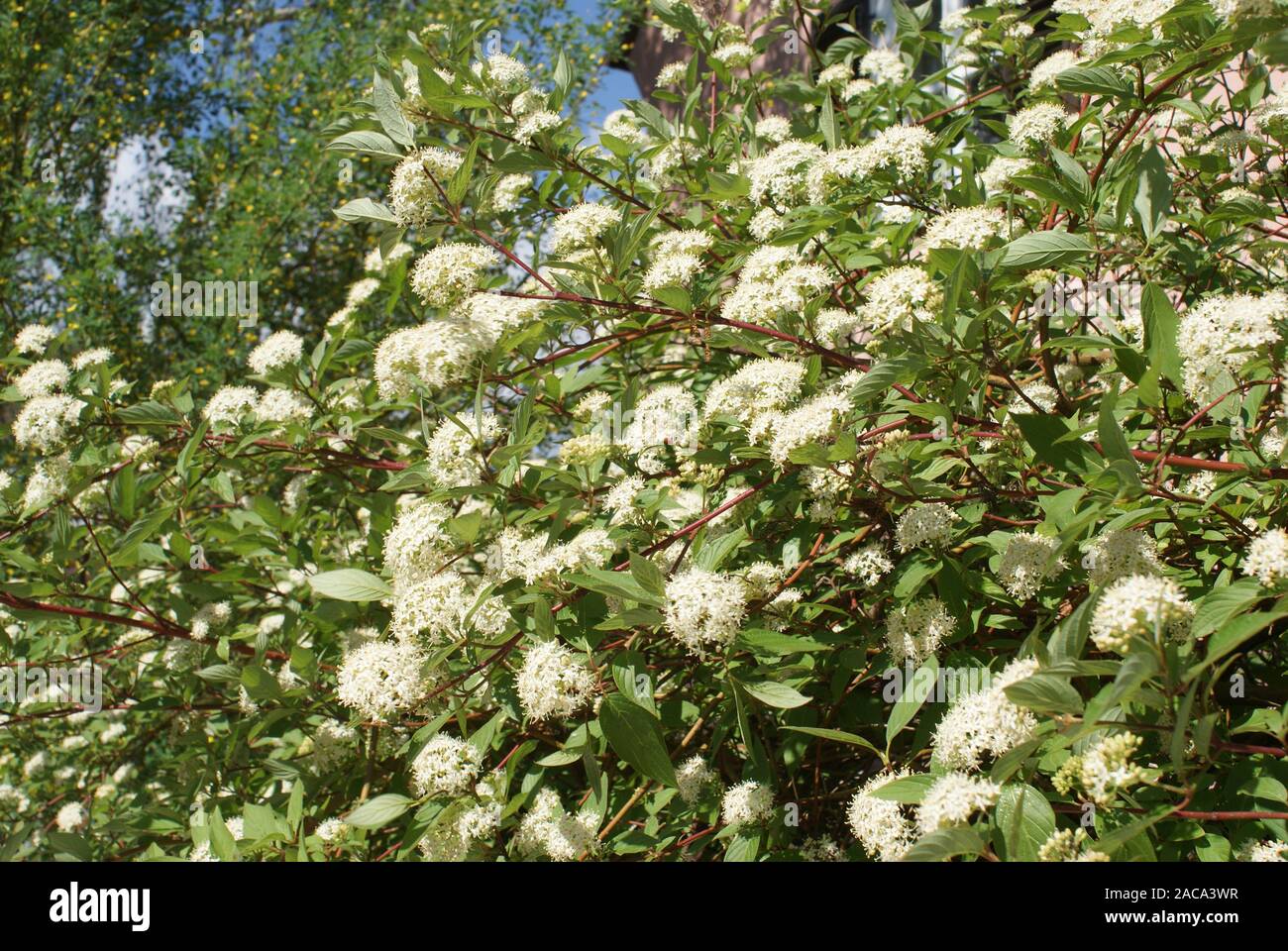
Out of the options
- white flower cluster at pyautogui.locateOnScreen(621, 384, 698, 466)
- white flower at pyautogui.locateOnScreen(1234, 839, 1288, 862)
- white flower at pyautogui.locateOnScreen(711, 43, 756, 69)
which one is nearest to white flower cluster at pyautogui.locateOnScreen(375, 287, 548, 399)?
white flower cluster at pyautogui.locateOnScreen(621, 384, 698, 466)

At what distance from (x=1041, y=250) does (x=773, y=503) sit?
0.75 meters

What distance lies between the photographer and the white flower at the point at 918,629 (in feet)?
5.77

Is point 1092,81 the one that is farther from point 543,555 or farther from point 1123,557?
point 543,555

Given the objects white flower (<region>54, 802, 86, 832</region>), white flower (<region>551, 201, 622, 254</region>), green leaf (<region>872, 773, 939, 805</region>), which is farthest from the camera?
white flower (<region>54, 802, 86, 832</region>)

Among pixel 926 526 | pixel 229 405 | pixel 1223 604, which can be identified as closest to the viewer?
pixel 1223 604

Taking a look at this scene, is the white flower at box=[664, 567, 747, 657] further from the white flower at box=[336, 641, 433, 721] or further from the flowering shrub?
the white flower at box=[336, 641, 433, 721]

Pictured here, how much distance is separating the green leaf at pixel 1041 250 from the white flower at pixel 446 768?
1372 millimetres

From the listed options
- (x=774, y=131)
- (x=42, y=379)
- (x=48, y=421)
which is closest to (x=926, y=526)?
(x=774, y=131)

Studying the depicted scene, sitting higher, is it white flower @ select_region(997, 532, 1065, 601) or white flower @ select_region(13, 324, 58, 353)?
white flower @ select_region(13, 324, 58, 353)

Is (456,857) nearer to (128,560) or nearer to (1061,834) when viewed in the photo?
(1061,834)

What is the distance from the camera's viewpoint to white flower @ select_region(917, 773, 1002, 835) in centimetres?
135

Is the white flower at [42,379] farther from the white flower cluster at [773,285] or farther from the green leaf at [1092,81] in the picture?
the green leaf at [1092,81]

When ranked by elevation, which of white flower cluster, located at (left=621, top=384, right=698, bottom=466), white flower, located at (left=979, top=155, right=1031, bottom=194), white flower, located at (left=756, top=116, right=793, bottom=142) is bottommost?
white flower cluster, located at (left=621, top=384, right=698, bottom=466)

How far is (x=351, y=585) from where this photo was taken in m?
2.16
